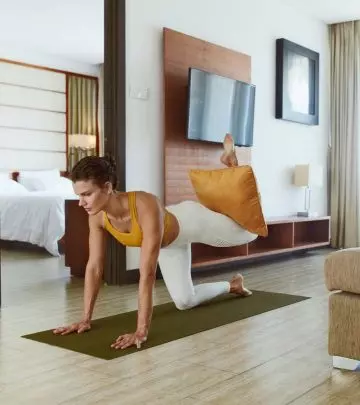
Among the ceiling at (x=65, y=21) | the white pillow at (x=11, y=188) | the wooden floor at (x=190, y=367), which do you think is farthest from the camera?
the white pillow at (x=11, y=188)

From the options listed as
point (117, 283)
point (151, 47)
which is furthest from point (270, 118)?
point (117, 283)

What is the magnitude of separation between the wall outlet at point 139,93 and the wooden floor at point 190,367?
1.51 meters

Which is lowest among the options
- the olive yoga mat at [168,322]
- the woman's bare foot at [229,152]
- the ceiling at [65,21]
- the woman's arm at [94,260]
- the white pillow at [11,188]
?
the olive yoga mat at [168,322]

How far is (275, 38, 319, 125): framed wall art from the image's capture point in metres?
5.75

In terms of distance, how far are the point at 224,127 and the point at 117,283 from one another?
163cm

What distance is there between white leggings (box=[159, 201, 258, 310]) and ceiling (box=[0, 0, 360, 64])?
347cm

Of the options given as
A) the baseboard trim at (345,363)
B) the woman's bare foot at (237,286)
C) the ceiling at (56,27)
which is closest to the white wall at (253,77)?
the woman's bare foot at (237,286)

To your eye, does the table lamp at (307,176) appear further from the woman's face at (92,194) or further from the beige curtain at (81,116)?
the woman's face at (92,194)

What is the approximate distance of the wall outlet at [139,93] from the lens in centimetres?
412

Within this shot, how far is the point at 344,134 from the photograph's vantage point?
6.51 meters

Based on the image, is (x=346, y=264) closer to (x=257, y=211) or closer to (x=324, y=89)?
(x=257, y=211)

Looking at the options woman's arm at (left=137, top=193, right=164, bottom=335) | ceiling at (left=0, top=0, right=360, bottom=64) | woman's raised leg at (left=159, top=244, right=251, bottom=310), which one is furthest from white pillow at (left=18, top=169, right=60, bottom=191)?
woman's arm at (left=137, top=193, right=164, bottom=335)

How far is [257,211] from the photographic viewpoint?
305 cm

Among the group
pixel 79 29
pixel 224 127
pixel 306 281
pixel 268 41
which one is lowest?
pixel 306 281
